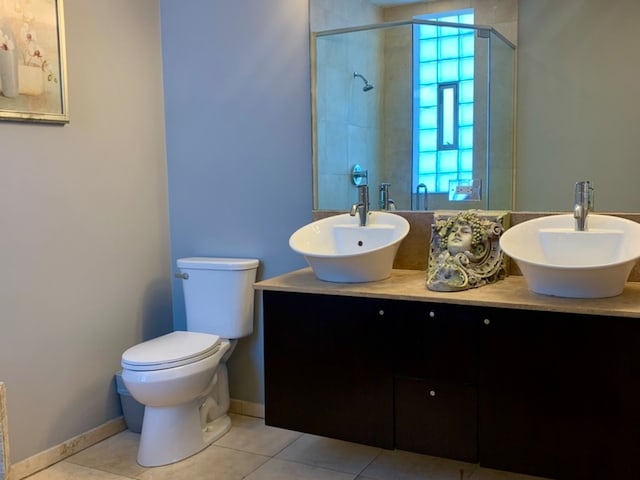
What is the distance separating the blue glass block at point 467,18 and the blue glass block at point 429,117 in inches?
14.2

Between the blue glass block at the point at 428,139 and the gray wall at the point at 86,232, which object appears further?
the blue glass block at the point at 428,139

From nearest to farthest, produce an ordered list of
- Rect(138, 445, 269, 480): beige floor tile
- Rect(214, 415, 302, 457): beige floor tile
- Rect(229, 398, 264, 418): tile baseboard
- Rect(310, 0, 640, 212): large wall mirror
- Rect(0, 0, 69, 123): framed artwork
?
Rect(310, 0, 640, 212): large wall mirror → Rect(0, 0, 69, 123): framed artwork → Rect(138, 445, 269, 480): beige floor tile → Rect(214, 415, 302, 457): beige floor tile → Rect(229, 398, 264, 418): tile baseboard

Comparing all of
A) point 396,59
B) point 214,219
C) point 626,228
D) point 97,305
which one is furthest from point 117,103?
point 626,228

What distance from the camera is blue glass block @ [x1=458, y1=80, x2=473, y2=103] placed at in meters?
2.51

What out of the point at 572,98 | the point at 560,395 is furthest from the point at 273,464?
the point at 572,98

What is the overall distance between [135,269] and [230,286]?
0.51m

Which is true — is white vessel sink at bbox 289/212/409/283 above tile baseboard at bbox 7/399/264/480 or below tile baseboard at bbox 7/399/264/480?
above

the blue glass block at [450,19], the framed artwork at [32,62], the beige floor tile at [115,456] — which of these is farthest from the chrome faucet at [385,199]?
the beige floor tile at [115,456]

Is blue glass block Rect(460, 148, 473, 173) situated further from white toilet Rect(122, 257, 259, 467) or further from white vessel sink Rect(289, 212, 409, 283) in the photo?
white toilet Rect(122, 257, 259, 467)

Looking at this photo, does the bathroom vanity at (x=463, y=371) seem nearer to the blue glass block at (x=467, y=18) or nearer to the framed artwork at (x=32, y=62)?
the blue glass block at (x=467, y=18)

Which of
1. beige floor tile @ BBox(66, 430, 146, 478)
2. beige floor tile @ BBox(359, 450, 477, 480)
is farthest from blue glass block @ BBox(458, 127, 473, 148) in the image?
beige floor tile @ BBox(66, 430, 146, 478)

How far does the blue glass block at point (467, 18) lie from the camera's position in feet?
8.09

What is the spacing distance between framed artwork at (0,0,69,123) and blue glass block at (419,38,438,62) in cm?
150

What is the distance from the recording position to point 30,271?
97.3 inches
